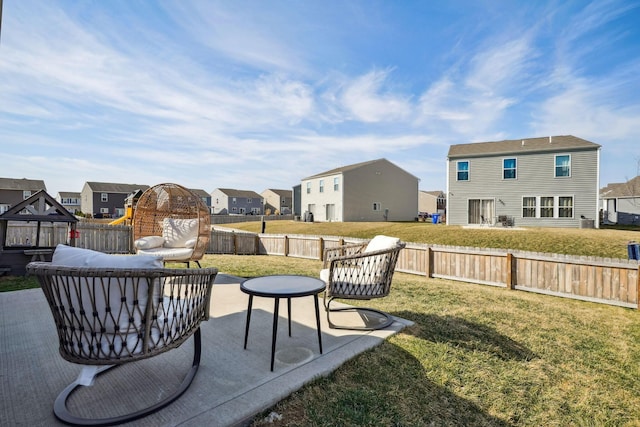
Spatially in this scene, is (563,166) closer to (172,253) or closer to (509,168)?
(509,168)

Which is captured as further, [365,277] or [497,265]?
[497,265]

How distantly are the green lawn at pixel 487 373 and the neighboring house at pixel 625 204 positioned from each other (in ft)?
91.5

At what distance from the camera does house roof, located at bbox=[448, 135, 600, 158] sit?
16438 millimetres

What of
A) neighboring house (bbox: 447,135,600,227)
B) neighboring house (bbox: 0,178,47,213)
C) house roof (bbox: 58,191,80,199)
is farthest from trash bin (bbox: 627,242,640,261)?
house roof (bbox: 58,191,80,199)

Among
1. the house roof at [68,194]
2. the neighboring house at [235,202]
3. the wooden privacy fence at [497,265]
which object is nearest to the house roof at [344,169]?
the wooden privacy fence at [497,265]

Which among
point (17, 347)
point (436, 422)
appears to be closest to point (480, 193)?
point (436, 422)

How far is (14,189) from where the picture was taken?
113 ft

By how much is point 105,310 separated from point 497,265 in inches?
297

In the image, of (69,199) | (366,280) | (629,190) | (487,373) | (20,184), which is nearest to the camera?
(487,373)

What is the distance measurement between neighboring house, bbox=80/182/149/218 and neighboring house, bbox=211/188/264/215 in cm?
1314

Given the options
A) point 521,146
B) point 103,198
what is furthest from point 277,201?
point 521,146

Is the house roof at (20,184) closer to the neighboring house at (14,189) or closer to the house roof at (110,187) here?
the neighboring house at (14,189)

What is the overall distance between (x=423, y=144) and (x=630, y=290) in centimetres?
1429

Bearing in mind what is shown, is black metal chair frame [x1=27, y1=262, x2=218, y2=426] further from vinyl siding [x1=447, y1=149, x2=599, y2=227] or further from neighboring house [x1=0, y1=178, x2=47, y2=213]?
neighboring house [x1=0, y1=178, x2=47, y2=213]
